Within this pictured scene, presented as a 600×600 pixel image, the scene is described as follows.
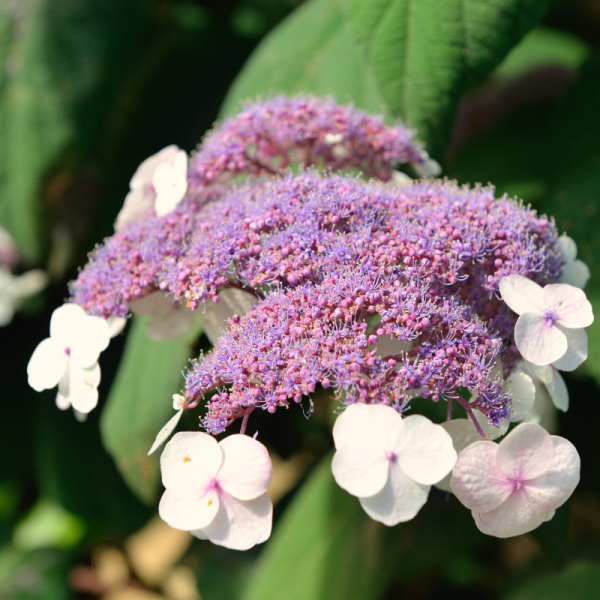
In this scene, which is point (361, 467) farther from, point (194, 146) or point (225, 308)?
point (194, 146)

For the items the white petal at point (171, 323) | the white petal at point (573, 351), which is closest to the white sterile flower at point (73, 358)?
the white petal at point (171, 323)

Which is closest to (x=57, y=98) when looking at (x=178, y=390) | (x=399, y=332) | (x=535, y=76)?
(x=178, y=390)

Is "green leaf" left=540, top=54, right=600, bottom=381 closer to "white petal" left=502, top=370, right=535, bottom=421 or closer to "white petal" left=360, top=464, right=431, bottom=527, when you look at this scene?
"white petal" left=502, top=370, right=535, bottom=421

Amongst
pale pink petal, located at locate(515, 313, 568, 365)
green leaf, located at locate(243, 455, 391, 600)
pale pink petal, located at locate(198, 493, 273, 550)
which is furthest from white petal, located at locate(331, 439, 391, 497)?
green leaf, located at locate(243, 455, 391, 600)

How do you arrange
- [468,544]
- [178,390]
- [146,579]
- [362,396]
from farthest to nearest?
[146,579]
[468,544]
[178,390]
[362,396]

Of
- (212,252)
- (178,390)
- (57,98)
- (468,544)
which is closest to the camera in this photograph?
(212,252)

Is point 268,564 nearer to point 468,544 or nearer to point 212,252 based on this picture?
point 468,544
